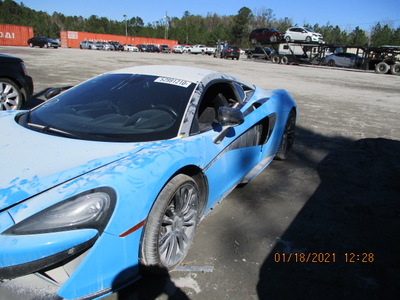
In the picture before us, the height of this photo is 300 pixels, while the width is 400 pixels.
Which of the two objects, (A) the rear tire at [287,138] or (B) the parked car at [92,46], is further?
(B) the parked car at [92,46]

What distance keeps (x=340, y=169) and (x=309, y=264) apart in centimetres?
222

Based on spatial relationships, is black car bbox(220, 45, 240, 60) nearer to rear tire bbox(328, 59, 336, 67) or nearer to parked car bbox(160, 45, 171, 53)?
rear tire bbox(328, 59, 336, 67)

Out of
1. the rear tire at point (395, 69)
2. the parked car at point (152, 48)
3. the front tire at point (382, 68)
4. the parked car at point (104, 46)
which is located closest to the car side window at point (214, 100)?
the rear tire at point (395, 69)

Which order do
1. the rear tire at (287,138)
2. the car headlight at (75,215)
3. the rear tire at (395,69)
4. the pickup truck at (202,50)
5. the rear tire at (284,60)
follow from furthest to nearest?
1. the pickup truck at (202,50)
2. the rear tire at (284,60)
3. the rear tire at (395,69)
4. the rear tire at (287,138)
5. the car headlight at (75,215)

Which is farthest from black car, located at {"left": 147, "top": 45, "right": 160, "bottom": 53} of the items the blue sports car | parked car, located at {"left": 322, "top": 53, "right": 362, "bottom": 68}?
the blue sports car

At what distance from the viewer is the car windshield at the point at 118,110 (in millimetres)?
2219

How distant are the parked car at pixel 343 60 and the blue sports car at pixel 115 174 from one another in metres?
28.3

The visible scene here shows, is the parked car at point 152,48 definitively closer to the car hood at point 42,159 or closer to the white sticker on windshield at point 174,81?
the white sticker on windshield at point 174,81

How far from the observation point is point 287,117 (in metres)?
4.04

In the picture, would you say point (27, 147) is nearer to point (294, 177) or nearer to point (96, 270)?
point (96, 270)

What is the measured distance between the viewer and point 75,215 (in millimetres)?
1480

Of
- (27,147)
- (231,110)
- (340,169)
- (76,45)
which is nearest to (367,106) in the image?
(340,169)

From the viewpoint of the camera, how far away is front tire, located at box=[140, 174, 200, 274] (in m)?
1.80

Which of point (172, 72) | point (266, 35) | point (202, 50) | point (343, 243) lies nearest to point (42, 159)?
point (172, 72)
